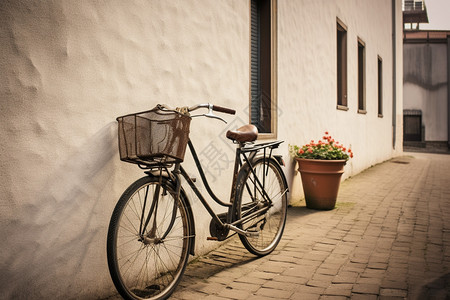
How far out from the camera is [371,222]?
4.96 m

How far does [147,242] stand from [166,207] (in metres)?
0.43

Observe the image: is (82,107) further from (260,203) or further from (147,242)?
(260,203)

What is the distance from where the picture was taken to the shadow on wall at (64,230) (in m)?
2.16

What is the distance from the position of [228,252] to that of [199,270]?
1.86ft

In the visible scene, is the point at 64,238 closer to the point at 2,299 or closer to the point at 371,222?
the point at 2,299

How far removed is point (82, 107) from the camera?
2.50 metres

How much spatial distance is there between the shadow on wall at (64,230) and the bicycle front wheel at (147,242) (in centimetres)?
19

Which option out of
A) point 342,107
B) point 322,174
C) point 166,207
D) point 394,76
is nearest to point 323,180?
point 322,174

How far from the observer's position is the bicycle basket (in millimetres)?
2291

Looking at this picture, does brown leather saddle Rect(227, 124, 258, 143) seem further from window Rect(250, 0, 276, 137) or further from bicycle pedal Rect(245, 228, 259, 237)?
window Rect(250, 0, 276, 137)

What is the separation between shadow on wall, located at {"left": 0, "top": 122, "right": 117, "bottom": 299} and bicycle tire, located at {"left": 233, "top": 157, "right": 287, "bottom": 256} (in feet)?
3.73

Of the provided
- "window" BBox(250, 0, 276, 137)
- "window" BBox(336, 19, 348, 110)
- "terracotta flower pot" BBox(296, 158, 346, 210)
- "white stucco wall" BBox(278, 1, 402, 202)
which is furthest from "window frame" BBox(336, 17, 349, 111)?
"window" BBox(250, 0, 276, 137)

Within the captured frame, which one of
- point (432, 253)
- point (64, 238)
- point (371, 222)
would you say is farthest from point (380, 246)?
point (64, 238)

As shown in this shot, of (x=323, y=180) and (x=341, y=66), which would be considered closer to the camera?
(x=323, y=180)
